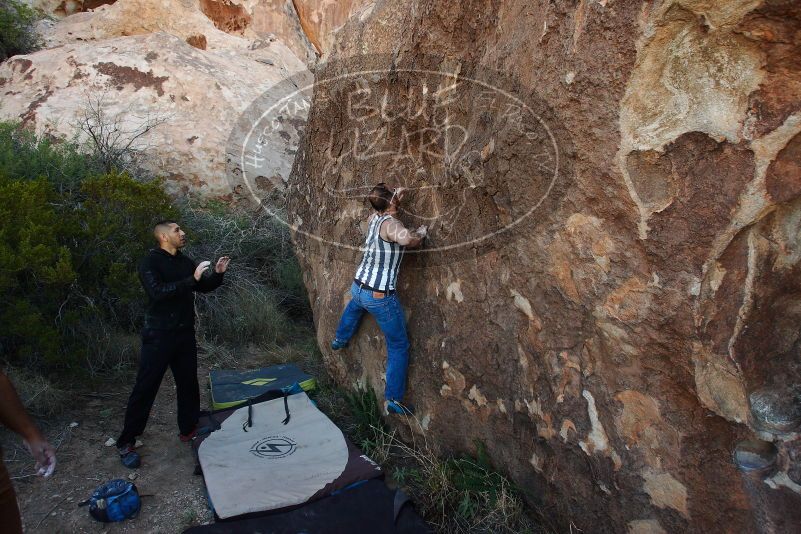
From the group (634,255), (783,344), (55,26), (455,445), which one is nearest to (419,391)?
(455,445)

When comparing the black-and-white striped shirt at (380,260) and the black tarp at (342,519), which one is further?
the black-and-white striped shirt at (380,260)

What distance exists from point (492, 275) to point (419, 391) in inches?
42.5

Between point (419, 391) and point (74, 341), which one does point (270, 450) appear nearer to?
point (419, 391)

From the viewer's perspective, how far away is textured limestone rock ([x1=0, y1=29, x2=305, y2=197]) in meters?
7.41

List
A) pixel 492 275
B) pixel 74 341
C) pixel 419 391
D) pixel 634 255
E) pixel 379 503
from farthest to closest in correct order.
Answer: pixel 74 341
pixel 419 391
pixel 379 503
pixel 492 275
pixel 634 255

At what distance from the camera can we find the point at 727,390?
2162 millimetres

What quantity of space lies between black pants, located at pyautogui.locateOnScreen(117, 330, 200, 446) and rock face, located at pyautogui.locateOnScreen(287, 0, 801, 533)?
5.10 feet

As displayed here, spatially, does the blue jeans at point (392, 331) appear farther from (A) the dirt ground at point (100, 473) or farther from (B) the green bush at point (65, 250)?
(B) the green bush at point (65, 250)

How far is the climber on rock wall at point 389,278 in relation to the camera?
3641 millimetres

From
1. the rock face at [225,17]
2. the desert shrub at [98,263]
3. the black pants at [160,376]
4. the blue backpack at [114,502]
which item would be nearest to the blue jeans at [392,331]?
the black pants at [160,376]

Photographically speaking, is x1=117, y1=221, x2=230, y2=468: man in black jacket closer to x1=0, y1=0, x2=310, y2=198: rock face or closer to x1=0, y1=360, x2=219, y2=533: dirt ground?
x1=0, y1=360, x2=219, y2=533: dirt ground

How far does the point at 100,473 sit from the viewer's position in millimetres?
3854

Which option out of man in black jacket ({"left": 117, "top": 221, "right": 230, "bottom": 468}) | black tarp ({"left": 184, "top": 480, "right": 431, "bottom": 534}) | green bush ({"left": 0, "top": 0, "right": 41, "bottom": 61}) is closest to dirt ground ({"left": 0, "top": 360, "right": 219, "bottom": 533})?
man in black jacket ({"left": 117, "top": 221, "right": 230, "bottom": 468})

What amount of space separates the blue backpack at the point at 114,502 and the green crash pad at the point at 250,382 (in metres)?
1.19
